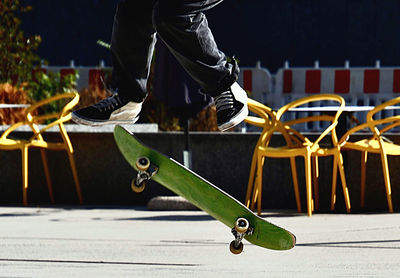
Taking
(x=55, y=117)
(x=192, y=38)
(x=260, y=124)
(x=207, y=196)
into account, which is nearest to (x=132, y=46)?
(x=192, y=38)

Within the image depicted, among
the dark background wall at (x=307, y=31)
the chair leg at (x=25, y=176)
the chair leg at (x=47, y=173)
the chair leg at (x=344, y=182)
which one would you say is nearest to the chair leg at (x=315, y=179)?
the chair leg at (x=344, y=182)

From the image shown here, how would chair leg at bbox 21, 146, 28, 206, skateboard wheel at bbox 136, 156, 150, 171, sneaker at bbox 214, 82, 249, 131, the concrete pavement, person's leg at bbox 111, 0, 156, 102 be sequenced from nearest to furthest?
person's leg at bbox 111, 0, 156, 102, sneaker at bbox 214, 82, 249, 131, skateboard wheel at bbox 136, 156, 150, 171, the concrete pavement, chair leg at bbox 21, 146, 28, 206

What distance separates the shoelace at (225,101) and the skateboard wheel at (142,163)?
353 mm

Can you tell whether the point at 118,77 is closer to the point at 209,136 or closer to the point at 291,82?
the point at 209,136

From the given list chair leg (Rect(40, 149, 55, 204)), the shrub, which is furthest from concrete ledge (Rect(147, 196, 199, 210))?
the shrub

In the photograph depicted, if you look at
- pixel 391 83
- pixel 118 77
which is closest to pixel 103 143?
pixel 118 77

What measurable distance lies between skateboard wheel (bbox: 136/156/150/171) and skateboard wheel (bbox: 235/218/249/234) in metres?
0.40

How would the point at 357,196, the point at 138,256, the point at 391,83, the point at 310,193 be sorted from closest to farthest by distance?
the point at 138,256, the point at 310,193, the point at 357,196, the point at 391,83

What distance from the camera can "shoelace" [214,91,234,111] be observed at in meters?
3.68

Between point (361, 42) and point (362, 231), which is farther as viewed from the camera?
point (361, 42)

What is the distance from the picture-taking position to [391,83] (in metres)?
11.9

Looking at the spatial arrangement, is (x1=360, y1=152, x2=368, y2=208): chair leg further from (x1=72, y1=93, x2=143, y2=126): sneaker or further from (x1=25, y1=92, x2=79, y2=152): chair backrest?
(x1=72, y1=93, x2=143, y2=126): sneaker

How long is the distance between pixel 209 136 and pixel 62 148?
1120 millimetres

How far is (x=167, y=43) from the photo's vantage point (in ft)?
11.5
